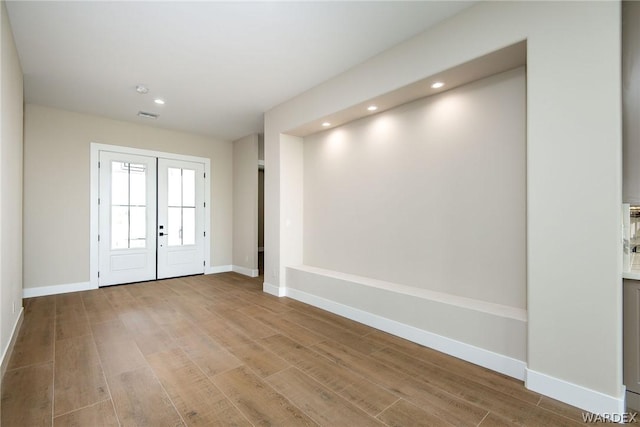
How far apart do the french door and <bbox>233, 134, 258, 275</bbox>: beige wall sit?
74cm

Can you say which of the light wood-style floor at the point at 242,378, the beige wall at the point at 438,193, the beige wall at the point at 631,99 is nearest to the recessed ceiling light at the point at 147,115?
the beige wall at the point at 438,193

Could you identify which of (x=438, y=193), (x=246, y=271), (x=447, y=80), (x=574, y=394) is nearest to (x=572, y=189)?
(x=438, y=193)

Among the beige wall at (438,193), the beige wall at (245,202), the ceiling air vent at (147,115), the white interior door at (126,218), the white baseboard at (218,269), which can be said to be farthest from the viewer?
the white baseboard at (218,269)

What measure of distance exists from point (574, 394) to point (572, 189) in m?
1.37

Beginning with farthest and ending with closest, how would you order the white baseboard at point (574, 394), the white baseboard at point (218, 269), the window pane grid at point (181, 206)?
the white baseboard at point (218, 269), the window pane grid at point (181, 206), the white baseboard at point (574, 394)

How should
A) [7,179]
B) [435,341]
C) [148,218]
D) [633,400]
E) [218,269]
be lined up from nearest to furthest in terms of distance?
1. [633,400]
2. [7,179]
3. [435,341]
4. [148,218]
5. [218,269]

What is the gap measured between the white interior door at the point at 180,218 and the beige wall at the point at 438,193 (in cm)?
327

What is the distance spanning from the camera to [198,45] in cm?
302

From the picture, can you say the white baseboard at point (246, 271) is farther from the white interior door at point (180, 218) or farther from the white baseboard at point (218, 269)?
the white interior door at point (180, 218)

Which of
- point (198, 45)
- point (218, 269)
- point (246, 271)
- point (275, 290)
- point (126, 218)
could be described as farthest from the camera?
point (218, 269)

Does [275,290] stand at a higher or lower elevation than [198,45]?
lower

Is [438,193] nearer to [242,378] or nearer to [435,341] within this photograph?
[435,341]

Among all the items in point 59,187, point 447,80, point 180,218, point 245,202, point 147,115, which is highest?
point 147,115

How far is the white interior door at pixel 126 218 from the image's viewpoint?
5.21m
